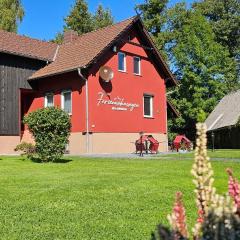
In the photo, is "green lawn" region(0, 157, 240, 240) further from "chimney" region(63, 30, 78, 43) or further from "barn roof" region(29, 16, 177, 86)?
"chimney" region(63, 30, 78, 43)

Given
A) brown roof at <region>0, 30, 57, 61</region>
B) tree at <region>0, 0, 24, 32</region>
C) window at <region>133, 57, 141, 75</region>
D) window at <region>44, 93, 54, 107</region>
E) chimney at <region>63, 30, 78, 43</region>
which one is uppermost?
tree at <region>0, 0, 24, 32</region>

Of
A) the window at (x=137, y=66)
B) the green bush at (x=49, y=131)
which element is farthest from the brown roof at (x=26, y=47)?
the green bush at (x=49, y=131)

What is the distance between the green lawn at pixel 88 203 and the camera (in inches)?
227

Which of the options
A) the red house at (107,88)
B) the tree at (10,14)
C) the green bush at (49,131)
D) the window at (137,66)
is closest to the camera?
the green bush at (49,131)

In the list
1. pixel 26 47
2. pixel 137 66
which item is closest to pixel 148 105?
pixel 137 66

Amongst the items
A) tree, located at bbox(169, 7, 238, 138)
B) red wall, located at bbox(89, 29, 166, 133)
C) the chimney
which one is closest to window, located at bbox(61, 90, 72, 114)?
red wall, located at bbox(89, 29, 166, 133)

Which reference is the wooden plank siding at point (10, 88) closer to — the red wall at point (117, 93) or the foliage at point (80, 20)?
the red wall at point (117, 93)

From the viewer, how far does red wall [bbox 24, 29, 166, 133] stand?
24875mm

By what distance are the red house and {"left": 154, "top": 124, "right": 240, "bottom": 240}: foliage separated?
862 inches

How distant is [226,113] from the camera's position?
3922 cm

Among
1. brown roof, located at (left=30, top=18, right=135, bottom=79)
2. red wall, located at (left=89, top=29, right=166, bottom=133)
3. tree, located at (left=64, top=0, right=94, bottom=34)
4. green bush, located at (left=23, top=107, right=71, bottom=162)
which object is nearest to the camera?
green bush, located at (left=23, top=107, right=71, bottom=162)

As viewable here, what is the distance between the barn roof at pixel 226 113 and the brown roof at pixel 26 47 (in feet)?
50.8

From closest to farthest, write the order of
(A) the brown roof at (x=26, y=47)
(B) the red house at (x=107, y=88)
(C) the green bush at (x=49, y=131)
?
(C) the green bush at (x=49, y=131) → (B) the red house at (x=107, y=88) → (A) the brown roof at (x=26, y=47)

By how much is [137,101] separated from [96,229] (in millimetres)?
22257
